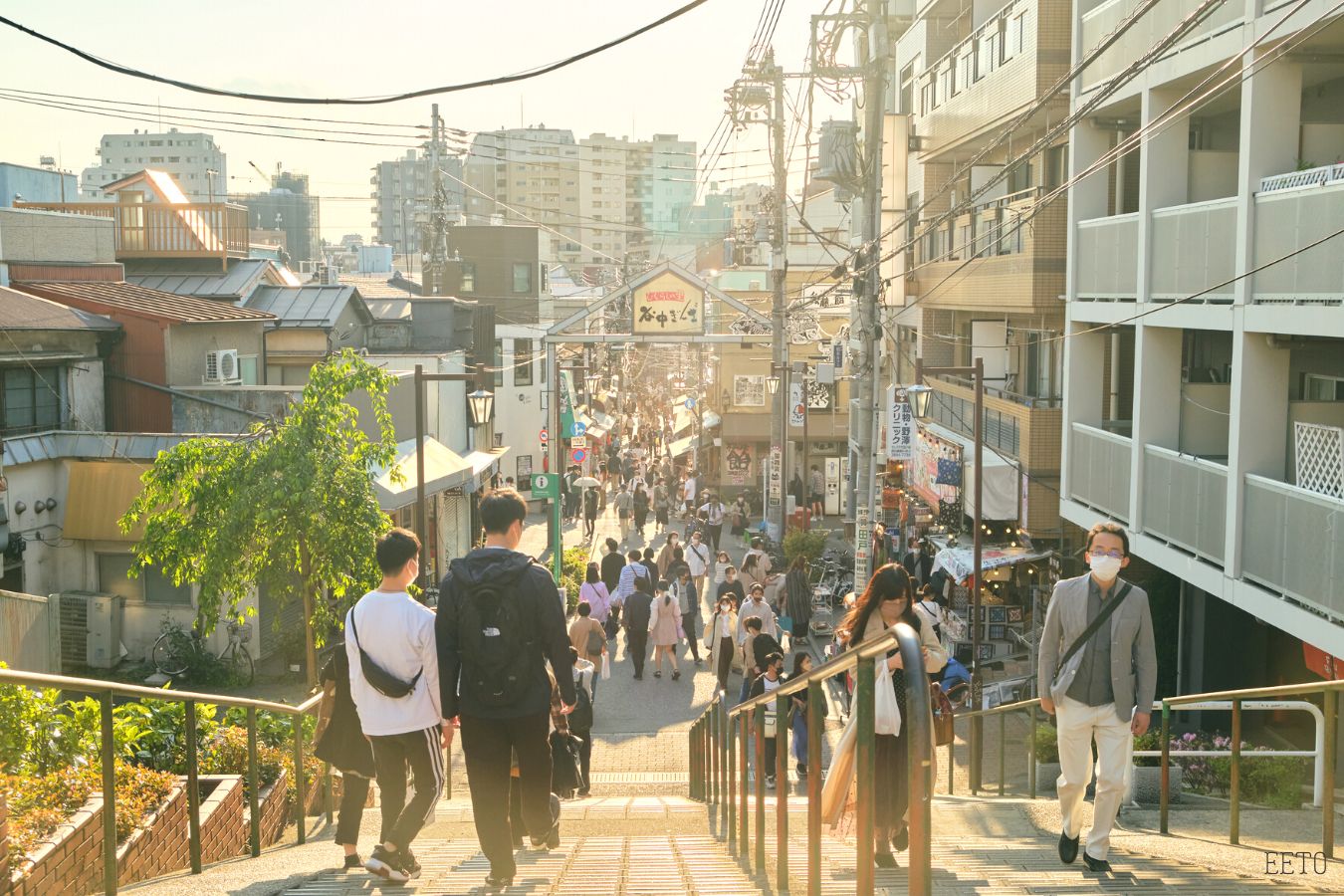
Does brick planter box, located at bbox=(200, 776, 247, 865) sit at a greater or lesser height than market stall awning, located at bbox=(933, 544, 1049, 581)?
greater

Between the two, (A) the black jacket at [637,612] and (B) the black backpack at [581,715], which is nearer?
(B) the black backpack at [581,715]

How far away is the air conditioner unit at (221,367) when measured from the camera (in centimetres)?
2384

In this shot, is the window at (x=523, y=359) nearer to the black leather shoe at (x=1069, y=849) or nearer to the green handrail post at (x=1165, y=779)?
the green handrail post at (x=1165, y=779)

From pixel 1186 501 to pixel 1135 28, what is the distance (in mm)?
5489

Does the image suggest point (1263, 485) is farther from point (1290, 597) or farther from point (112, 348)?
point (112, 348)

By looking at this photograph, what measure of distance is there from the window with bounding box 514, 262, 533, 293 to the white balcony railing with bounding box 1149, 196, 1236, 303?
41276 millimetres

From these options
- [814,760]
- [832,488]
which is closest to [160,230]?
[832,488]

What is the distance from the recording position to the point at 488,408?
23.7 m

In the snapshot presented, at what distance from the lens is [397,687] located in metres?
5.61

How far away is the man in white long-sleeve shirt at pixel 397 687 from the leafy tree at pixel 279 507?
861cm

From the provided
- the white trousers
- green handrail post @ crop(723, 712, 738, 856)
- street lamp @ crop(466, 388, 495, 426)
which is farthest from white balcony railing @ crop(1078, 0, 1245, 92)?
street lamp @ crop(466, 388, 495, 426)

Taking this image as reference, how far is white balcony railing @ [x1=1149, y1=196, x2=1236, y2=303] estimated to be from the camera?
40.6 feet

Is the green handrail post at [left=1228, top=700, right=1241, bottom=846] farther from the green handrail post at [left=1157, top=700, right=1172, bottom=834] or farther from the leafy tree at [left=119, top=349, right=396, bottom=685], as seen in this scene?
the leafy tree at [left=119, top=349, right=396, bottom=685]

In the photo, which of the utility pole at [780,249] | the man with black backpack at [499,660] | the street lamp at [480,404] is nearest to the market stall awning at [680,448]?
the utility pole at [780,249]
